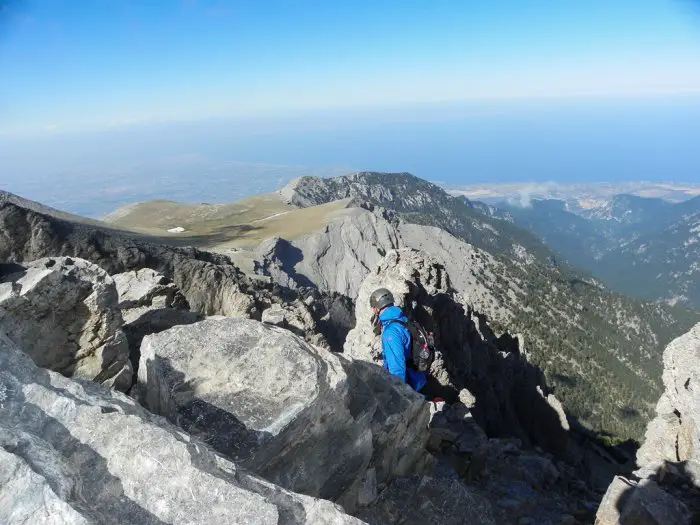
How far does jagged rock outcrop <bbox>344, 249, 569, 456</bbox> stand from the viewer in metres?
21.7

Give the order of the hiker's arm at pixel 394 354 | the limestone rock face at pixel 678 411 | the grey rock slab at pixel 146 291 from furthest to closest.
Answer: the grey rock slab at pixel 146 291, the limestone rock face at pixel 678 411, the hiker's arm at pixel 394 354

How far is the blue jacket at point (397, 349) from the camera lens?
12188 mm

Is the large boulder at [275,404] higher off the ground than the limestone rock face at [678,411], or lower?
higher

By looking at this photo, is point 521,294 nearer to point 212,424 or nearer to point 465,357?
point 465,357

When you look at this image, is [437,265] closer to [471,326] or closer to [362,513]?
[471,326]

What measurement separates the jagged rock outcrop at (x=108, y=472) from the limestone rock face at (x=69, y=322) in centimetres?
396

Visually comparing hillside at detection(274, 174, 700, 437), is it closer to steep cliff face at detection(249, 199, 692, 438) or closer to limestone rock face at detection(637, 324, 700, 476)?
steep cliff face at detection(249, 199, 692, 438)

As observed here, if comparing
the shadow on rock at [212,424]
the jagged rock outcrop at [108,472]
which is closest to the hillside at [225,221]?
the shadow on rock at [212,424]

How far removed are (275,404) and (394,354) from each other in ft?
19.5

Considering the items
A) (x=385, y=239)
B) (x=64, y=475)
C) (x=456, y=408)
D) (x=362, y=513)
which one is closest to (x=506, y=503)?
(x=362, y=513)

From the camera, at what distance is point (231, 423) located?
6.63 m

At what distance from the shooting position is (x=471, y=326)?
30.0 meters

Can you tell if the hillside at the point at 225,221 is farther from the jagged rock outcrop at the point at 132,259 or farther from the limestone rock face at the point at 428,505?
the limestone rock face at the point at 428,505

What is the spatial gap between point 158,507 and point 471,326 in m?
27.8
